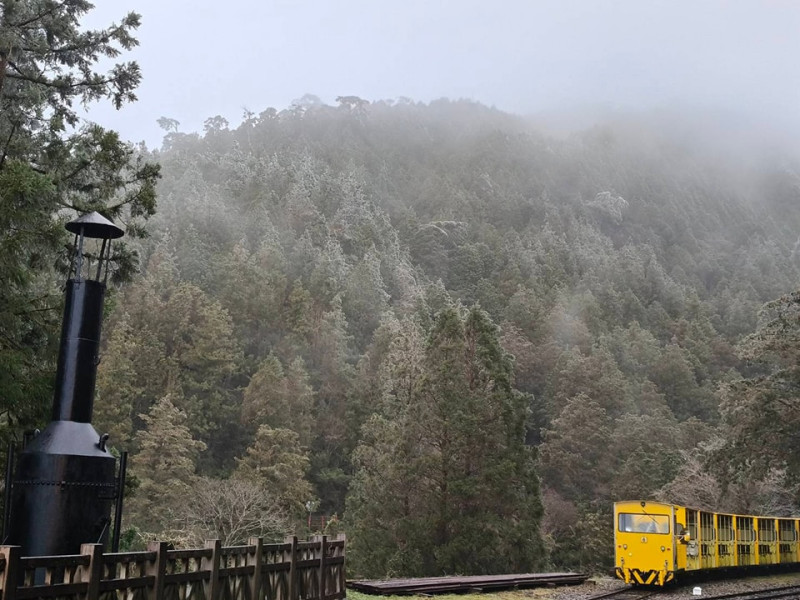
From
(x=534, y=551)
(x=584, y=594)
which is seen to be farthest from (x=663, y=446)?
(x=584, y=594)

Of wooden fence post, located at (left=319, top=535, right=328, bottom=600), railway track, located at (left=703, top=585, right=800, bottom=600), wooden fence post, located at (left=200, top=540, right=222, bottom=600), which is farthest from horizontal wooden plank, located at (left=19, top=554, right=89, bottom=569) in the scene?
railway track, located at (left=703, top=585, right=800, bottom=600)

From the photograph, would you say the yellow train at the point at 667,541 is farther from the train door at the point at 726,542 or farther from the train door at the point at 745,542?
the train door at the point at 745,542

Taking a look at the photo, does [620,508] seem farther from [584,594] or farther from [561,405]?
[561,405]

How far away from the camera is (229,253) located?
2435 inches

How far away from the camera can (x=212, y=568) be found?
24.7ft

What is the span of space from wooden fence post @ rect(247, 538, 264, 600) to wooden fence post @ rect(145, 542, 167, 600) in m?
1.56

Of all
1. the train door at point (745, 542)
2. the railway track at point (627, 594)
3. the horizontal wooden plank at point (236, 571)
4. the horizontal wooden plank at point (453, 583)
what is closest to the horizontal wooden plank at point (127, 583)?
the horizontal wooden plank at point (236, 571)

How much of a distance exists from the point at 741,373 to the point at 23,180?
69.6 metres

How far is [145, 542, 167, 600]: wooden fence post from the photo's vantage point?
6699 millimetres

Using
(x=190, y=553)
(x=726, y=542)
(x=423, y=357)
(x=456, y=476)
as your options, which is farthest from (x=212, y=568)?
(x=423, y=357)

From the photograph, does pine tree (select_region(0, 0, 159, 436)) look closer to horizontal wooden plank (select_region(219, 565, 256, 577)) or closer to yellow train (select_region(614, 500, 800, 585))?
horizontal wooden plank (select_region(219, 565, 256, 577))

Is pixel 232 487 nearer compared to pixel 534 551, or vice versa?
pixel 534 551

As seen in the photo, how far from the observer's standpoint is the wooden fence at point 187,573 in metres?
5.58

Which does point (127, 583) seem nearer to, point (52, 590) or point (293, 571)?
point (52, 590)
